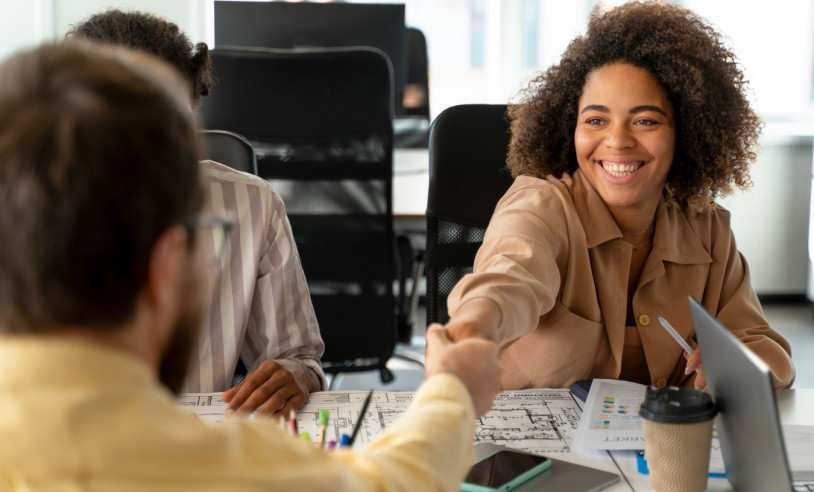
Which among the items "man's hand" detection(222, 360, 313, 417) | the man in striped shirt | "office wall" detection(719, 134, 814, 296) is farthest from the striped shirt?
"office wall" detection(719, 134, 814, 296)

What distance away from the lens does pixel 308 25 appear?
3.12 m

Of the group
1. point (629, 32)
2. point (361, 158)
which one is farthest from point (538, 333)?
point (361, 158)

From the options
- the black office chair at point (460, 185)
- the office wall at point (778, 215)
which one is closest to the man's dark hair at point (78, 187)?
the black office chair at point (460, 185)

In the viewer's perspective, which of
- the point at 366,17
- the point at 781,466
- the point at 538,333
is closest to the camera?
the point at 781,466

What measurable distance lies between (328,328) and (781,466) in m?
1.71

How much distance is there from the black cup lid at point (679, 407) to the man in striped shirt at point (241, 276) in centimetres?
59

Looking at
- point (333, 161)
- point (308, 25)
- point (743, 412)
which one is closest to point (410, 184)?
point (308, 25)

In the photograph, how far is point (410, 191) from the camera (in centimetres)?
316

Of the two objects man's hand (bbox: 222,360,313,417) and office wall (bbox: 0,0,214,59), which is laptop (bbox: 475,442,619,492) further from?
office wall (bbox: 0,0,214,59)

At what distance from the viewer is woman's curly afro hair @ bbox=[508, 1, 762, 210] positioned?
1521 mm

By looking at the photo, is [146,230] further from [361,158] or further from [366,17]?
[366,17]

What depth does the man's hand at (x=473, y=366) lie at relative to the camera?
2.77 ft

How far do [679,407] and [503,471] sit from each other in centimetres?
20

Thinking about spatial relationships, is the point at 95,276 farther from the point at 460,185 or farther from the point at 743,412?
the point at 460,185
